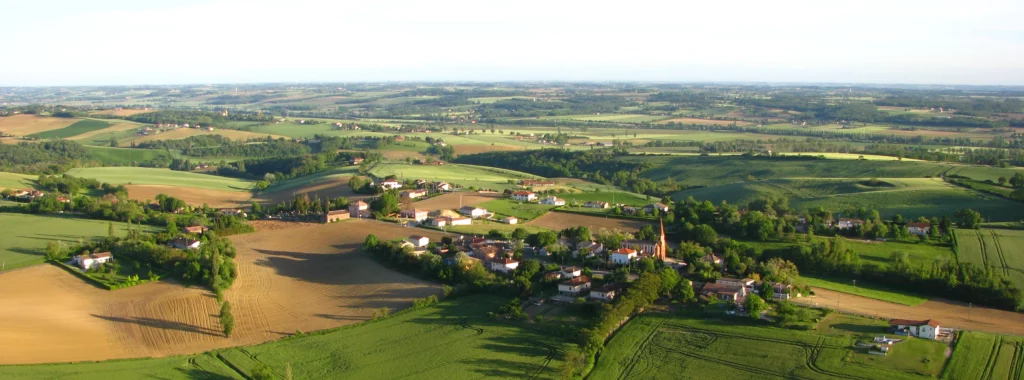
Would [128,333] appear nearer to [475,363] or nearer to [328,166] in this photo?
[475,363]

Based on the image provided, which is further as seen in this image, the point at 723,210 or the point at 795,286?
the point at 723,210

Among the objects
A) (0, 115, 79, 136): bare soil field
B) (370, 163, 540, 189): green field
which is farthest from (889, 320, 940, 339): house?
(0, 115, 79, 136): bare soil field

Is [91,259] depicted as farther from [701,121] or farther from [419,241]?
[701,121]

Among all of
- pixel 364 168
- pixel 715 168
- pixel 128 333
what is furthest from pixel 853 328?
pixel 364 168

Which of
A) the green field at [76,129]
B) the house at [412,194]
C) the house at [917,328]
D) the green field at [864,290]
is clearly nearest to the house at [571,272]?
the green field at [864,290]

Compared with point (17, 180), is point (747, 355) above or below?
above

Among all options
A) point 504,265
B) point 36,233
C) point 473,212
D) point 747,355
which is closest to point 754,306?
point 747,355

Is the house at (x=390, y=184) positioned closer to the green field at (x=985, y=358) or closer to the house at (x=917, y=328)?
the house at (x=917, y=328)
